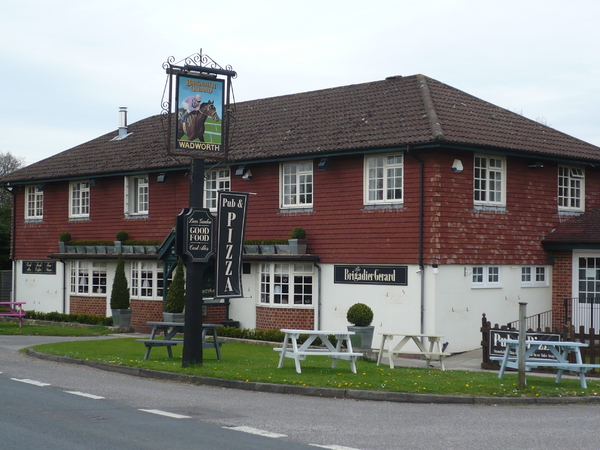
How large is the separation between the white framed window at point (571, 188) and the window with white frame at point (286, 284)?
7848 mm

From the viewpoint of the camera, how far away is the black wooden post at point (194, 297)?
1566 centimetres

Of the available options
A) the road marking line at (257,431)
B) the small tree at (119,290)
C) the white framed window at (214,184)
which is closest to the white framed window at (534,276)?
the white framed window at (214,184)

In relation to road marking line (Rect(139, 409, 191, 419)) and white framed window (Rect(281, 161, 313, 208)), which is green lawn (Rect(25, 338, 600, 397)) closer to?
road marking line (Rect(139, 409, 191, 419))

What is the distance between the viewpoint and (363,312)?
20.4m

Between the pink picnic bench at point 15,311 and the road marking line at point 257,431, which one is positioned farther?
the pink picnic bench at point 15,311

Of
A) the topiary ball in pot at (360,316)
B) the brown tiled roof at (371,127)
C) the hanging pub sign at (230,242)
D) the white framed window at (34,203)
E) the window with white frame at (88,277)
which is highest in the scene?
the brown tiled roof at (371,127)

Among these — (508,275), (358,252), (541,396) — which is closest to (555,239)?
(508,275)

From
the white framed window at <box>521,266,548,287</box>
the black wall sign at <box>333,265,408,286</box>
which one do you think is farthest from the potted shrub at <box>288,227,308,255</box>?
the white framed window at <box>521,266,548,287</box>

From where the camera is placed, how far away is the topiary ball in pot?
20406mm

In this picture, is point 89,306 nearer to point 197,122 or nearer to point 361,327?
point 361,327

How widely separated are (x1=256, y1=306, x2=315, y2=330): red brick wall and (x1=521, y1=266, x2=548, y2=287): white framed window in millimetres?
6087

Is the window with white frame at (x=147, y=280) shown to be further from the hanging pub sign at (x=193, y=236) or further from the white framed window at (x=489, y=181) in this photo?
the hanging pub sign at (x=193, y=236)

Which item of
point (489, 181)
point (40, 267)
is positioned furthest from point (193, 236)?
point (40, 267)

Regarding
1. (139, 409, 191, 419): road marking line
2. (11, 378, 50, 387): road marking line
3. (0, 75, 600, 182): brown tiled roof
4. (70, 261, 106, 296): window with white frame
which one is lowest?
(11, 378, 50, 387): road marking line
